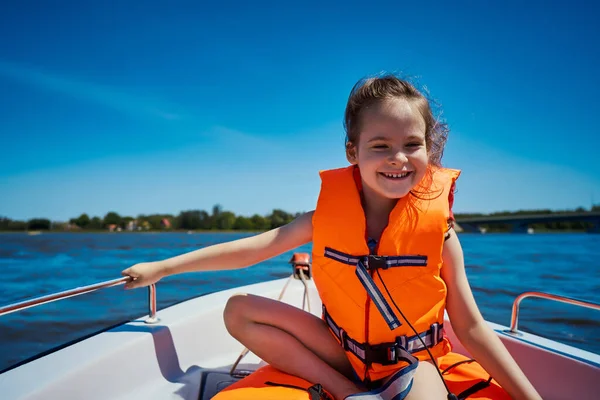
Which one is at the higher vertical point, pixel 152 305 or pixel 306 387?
pixel 152 305

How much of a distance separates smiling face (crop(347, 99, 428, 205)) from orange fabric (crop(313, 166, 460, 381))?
0.14 m

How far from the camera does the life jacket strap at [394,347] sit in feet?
4.13

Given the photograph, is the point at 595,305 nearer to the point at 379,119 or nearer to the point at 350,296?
the point at 350,296

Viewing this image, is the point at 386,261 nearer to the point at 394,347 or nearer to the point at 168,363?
the point at 394,347

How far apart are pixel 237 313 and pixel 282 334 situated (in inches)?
7.4

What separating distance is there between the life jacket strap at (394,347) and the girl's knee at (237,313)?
374 mm

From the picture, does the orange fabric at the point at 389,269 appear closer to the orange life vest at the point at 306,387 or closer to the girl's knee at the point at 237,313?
the orange life vest at the point at 306,387

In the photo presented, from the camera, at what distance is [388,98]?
4.25 feet

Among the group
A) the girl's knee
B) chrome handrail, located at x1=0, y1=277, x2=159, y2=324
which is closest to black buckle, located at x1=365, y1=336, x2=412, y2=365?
the girl's knee

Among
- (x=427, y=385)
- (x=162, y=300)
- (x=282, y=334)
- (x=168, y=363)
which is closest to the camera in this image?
(x=427, y=385)

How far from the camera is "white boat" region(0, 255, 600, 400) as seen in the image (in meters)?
1.34

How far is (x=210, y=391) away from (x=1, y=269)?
12.2 m

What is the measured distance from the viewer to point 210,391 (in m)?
1.69

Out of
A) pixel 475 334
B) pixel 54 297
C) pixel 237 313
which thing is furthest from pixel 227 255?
pixel 475 334
